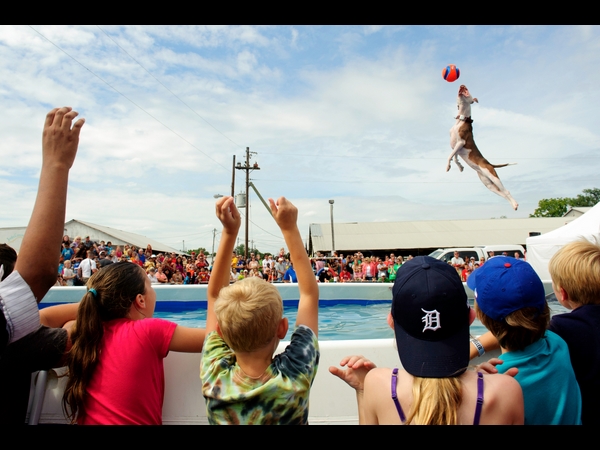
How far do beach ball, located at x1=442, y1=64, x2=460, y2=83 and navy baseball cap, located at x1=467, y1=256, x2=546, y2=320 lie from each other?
535 centimetres

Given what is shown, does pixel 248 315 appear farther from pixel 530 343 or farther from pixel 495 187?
pixel 495 187

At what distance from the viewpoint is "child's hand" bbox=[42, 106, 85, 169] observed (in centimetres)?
115

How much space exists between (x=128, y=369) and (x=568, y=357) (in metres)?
1.71

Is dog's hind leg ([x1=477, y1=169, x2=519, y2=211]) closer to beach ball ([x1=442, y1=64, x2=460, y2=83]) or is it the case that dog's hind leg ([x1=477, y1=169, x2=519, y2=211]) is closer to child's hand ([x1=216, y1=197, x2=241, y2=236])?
beach ball ([x1=442, y1=64, x2=460, y2=83])

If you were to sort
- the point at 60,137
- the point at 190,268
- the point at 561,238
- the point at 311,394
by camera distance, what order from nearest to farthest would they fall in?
the point at 60,137 → the point at 311,394 → the point at 561,238 → the point at 190,268

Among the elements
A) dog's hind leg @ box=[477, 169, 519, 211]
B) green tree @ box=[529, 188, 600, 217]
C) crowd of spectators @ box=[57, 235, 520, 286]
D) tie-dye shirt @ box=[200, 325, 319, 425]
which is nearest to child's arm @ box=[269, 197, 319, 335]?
tie-dye shirt @ box=[200, 325, 319, 425]

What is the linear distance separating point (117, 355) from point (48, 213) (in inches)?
31.8

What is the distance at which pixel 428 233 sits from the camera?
39.5m

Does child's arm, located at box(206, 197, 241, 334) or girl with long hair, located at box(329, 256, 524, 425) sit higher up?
child's arm, located at box(206, 197, 241, 334)

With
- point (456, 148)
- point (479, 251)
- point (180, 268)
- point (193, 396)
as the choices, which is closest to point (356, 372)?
point (193, 396)

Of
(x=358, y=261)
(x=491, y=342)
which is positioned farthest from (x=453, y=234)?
(x=491, y=342)

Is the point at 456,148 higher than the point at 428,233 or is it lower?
lower
